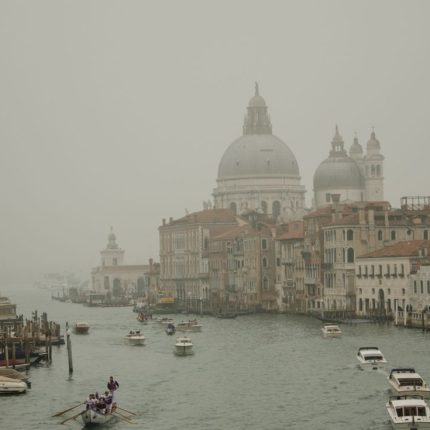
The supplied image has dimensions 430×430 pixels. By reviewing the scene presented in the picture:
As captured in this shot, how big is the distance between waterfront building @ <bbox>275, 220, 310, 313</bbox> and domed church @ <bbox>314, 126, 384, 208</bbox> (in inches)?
1530

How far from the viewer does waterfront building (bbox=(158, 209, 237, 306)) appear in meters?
161

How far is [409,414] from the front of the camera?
5259 cm

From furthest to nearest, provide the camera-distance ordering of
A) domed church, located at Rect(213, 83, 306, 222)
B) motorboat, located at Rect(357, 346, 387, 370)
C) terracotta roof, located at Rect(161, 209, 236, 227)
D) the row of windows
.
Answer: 1. domed church, located at Rect(213, 83, 306, 222)
2. terracotta roof, located at Rect(161, 209, 236, 227)
3. the row of windows
4. motorboat, located at Rect(357, 346, 387, 370)

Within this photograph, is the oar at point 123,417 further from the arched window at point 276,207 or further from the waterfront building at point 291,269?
the arched window at point 276,207

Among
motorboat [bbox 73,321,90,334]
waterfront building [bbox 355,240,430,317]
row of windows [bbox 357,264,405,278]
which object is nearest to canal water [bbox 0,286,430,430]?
waterfront building [bbox 355,240,430,317]

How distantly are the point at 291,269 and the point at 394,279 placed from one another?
87.1 feet

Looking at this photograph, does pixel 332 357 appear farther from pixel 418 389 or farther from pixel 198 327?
pixel 198 327

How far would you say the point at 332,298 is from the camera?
381ft

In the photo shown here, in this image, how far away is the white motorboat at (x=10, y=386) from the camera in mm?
63625

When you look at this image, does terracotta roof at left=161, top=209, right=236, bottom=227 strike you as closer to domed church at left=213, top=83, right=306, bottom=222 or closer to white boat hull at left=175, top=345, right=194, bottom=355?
domed church at left=213, top=83, right=306, bottom=222

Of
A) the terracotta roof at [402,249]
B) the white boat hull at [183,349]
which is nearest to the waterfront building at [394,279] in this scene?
the terracotta roof at [402,249]

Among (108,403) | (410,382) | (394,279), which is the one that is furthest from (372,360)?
(394,279)

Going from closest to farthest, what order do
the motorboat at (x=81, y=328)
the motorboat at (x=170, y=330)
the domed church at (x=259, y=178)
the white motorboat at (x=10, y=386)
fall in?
1. the white motorboat at (x=10, y=386)
2. the motorboat at (x=170, y=330)
3. the motorboat at (x=81, y=328)
4. the domed church at (x=259, y=178)

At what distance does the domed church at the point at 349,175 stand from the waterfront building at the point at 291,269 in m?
38.9
